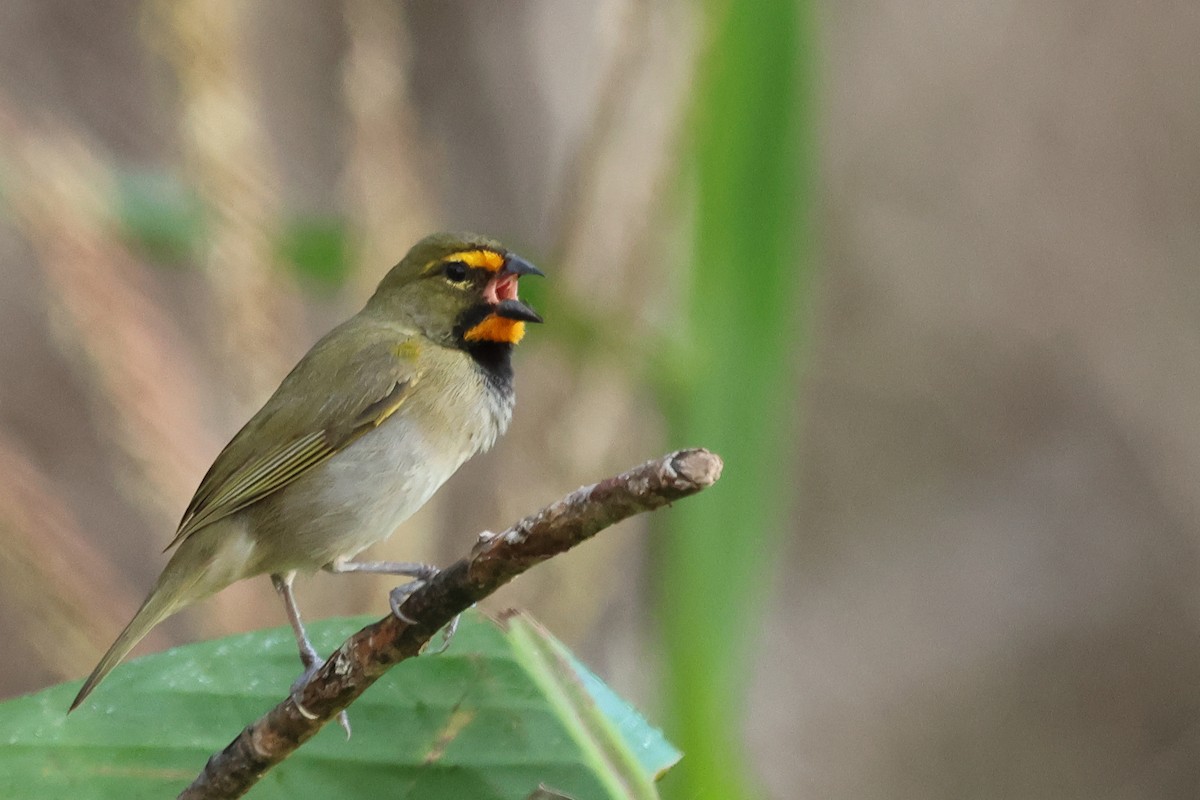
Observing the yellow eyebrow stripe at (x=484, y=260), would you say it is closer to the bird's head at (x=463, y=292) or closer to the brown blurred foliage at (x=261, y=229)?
the bird's head at (x=463, y=292)

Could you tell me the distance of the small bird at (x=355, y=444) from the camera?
2.53 m

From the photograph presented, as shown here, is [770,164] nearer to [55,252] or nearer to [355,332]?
[355,332]

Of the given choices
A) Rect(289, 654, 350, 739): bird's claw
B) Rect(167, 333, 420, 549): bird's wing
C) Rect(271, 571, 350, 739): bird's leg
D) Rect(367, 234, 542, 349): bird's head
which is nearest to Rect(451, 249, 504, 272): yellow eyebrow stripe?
Rect(367, 234, 542, 349): bird's head

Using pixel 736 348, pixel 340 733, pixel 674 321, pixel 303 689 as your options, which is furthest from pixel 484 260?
pixel 303 689

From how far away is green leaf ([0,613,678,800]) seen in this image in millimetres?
1832

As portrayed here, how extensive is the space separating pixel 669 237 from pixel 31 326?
2869 mm

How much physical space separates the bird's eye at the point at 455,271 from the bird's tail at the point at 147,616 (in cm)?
82

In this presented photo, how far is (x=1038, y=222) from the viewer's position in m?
5.51

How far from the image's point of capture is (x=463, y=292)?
9.12ft

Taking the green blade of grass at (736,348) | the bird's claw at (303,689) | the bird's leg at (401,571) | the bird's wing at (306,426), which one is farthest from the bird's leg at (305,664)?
the green blade of grass at (736,348)

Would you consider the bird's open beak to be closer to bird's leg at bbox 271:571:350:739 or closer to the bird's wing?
the bird's wing

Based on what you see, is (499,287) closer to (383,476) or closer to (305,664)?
(383,476)

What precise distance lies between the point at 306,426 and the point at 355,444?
11cm

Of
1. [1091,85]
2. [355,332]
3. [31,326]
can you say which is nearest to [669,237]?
[355,332]
